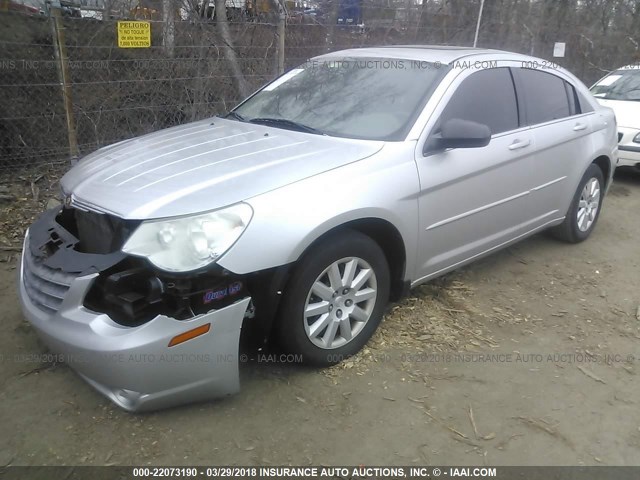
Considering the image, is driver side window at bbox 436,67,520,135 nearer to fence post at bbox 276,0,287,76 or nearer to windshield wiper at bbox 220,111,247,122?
windshield wiper at bbox 220,111,247,122

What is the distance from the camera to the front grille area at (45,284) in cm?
251

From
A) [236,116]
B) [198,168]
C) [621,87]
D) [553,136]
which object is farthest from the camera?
[621,87]

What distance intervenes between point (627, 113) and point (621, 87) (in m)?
1.00

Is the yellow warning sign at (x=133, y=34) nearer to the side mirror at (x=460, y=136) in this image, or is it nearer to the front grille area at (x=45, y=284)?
the front grille area at (x=45, y=284)

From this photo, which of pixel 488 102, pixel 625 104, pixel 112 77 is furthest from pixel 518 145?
pixel 625 104

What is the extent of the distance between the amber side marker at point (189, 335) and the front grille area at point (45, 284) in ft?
1.83

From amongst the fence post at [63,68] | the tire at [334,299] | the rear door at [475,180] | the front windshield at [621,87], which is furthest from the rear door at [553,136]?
the fence post at [63,68]

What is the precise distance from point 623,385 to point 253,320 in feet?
6.80

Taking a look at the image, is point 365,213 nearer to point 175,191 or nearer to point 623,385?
point 175,191

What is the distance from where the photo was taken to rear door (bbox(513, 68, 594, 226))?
412cm

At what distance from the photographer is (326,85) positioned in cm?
379

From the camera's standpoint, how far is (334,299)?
290cm

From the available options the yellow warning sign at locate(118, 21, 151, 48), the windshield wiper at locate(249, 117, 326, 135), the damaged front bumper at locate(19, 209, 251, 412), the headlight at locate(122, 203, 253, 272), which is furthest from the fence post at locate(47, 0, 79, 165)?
the headlight at locate(122, 203, 253, 272)

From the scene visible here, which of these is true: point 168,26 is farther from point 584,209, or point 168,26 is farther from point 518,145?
point 584,209
